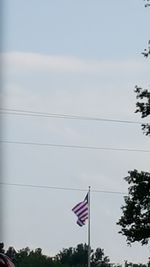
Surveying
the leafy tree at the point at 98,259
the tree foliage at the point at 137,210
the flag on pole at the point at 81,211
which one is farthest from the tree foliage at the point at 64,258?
the tree foliage at the point at 137,210

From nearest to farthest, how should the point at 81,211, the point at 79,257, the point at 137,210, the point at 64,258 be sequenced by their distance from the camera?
the point at 137,210
the point at 81,211
the point at 79,257
the point at 64,258

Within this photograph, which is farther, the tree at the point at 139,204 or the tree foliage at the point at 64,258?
the tree foliage at the point at 64,258

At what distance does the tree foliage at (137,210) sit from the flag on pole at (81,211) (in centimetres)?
588

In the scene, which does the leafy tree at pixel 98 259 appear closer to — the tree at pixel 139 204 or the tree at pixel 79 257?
the tree at pixel 79 257

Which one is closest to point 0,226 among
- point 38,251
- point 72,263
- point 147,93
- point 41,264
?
point 147,93

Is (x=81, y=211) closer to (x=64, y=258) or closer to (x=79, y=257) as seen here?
(x=79, y=257)

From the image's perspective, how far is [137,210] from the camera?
36594 mm

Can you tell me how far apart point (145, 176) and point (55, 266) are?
2490 inches

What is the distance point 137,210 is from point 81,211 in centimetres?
765

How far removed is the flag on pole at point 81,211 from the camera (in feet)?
140

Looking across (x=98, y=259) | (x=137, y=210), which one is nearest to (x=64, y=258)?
(x=98, y=259)

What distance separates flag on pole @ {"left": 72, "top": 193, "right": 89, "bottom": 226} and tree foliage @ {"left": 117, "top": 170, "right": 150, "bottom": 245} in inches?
232

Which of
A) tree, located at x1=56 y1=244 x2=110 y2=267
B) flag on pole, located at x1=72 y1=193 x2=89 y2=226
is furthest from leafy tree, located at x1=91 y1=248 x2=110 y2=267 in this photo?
flag on pole, located at x1=72 y1=193 x2=89 y2=226

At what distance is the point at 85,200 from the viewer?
4556 centimetres
